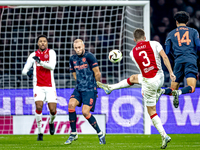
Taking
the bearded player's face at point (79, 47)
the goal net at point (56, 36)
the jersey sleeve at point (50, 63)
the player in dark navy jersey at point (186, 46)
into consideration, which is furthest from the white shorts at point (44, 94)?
the player in dark navy jersey at point (186, 46)

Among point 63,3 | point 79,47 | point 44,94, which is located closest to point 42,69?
point 44,94

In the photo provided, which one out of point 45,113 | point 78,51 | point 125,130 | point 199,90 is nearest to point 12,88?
point 45,113

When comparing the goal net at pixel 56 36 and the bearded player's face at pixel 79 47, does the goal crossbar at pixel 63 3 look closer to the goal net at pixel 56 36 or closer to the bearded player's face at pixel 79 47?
the goal net at pixel 56 36

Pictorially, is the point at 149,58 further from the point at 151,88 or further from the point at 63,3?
→ the point at 63,3

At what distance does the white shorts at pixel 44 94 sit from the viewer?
6973mm

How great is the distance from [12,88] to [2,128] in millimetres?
997

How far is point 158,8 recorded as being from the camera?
41.1 feet

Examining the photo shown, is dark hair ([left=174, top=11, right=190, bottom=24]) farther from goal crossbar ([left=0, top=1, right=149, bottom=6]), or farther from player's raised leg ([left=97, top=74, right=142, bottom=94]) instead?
goal crossbar ([left=0, top=1, right=149, bottom=6])

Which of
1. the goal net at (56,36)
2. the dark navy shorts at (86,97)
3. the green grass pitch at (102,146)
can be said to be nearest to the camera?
the green grass pitch at (102,146)

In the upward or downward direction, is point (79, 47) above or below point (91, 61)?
above

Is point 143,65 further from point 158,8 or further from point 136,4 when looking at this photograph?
point 158,8

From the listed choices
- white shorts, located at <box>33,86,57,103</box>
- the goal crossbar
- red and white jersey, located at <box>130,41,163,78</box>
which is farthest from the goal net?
red and white jersey, located at <box>130,41,163,78</box>

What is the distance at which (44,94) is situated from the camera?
23.1 ft

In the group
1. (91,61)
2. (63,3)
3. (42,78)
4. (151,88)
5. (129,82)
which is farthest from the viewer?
(63,3)
